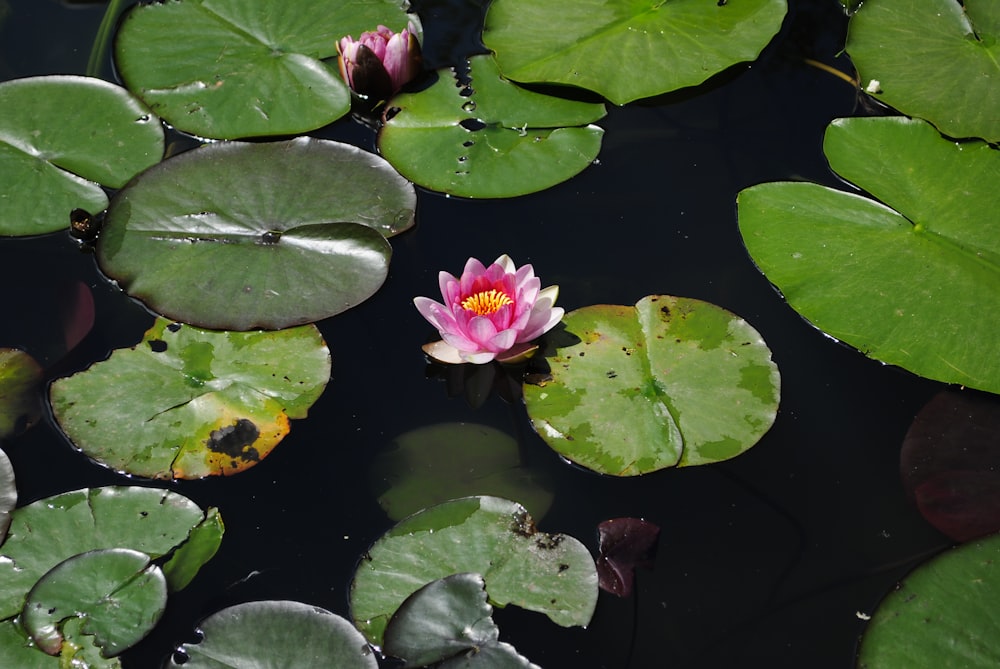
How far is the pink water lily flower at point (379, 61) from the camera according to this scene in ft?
11.2

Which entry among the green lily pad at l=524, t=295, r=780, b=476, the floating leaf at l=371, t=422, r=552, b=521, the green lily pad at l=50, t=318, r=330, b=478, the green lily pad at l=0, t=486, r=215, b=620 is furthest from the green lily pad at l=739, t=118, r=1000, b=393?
the green lily pad at l=0, t=486, r=215, b=620

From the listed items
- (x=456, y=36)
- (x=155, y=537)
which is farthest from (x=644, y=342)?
(x=456, y=36)

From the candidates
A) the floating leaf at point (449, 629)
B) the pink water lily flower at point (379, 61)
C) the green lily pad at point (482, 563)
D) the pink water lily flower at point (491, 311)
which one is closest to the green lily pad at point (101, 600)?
the green lily pad at point (482, 563)

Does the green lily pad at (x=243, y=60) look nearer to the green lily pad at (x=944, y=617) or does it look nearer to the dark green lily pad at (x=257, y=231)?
the dark green lily pad at (x=257, y=231)

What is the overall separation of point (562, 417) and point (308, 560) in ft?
2.88

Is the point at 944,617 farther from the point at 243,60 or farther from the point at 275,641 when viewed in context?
the point at 243,60

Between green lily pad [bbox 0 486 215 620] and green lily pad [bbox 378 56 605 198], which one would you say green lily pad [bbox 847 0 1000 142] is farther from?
green lily pad [bbox 0 486 215 620]

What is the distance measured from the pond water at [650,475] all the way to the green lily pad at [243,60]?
20 cm

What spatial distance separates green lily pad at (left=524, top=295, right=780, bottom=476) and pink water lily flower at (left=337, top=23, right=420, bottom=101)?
1359mm

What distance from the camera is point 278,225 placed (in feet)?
10.1

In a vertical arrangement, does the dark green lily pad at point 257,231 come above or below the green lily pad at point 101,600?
above

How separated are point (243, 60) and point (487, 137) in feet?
3.63

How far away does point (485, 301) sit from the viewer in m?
2.80

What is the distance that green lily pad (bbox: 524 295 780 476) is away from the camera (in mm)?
2600
